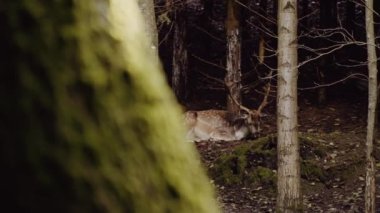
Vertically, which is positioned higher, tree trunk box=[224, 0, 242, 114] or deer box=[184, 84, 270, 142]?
tree trunk box=[224, 0, 242, 114]

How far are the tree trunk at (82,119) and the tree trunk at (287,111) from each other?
9.28 metres

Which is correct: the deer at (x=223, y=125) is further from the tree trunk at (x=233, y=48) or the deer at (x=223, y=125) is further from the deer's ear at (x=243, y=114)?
the tree trunk at (x=233, y=48)

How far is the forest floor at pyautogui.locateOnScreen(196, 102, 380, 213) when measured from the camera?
492 inches

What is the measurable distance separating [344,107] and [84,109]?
19.8 metres

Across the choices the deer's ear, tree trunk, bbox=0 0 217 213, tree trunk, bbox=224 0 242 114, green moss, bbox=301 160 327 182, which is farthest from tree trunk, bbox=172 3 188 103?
tree trunk, bbox=0 0 217 213

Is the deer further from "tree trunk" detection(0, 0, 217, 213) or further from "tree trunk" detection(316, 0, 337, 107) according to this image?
"tree trunk" detection(0, 0, 217, 213)

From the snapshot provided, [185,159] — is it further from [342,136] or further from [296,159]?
[342,136]

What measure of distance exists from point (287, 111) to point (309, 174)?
344 centimetres

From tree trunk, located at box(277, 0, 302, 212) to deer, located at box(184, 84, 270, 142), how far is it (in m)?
6.97

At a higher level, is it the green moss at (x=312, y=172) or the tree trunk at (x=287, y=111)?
the tree trunk at (x=287, y=111)

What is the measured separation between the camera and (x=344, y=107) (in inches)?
792

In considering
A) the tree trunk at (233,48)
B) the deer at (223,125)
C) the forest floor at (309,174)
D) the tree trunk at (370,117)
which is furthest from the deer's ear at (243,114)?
the tree trunk at (370,117)

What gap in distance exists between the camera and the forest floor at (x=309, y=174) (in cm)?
1249

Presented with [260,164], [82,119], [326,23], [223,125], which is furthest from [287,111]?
[326,23]
